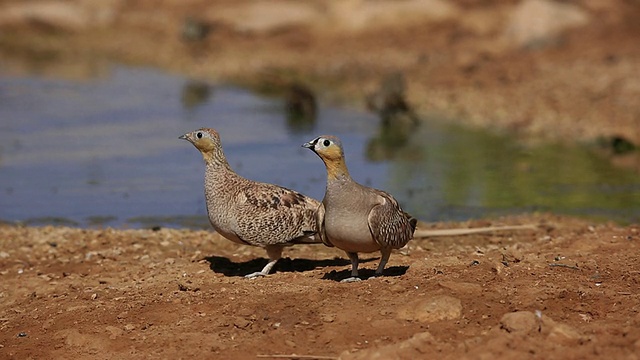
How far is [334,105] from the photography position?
22.9 metres

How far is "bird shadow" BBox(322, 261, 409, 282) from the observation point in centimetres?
936

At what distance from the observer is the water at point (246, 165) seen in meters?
14.2

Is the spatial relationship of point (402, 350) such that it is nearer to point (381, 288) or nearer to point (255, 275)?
point (381, 288)

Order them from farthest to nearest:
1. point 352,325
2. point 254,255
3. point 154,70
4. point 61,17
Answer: point 61,17 → point 154,70 → point 254,255 → point 352,325

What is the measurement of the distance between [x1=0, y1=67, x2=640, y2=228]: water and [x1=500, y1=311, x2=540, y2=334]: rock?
612cm

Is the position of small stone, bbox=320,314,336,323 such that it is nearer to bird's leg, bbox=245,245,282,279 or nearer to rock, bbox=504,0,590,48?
bird's leg, bbox=245,245,282,279

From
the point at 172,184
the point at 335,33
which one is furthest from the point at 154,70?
the point at 172,184

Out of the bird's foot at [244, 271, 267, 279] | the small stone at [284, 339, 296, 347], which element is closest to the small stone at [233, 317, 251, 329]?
the small stone at [284, 339, 296, 347]

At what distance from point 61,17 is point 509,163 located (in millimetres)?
24631

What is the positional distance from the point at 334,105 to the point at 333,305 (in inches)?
589

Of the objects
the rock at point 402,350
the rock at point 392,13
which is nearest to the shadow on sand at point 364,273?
the rock at point 402,350

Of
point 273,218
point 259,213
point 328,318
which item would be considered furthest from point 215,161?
point 328,318

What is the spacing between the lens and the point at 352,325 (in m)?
7.75

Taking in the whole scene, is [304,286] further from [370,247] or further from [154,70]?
[154,70]
